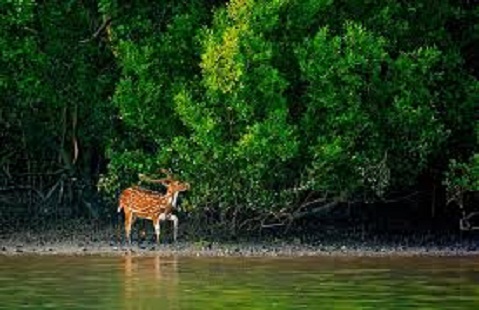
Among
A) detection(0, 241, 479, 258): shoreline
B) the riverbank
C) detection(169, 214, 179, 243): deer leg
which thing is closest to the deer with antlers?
detection(169, 214, 179, 243): deer leg

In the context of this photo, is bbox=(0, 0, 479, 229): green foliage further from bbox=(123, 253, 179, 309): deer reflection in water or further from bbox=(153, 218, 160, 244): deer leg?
bbox=(123, 253, 179, 309): deer reflection in water

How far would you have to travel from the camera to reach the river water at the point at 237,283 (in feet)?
68.6

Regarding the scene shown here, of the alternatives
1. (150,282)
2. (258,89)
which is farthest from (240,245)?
(150,282)

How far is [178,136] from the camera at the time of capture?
111ft

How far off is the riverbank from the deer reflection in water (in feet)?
4.71

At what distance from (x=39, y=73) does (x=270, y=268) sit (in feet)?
30.3

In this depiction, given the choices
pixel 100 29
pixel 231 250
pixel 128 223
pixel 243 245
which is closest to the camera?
pixel 231 250

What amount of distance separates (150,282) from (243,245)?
346 inches

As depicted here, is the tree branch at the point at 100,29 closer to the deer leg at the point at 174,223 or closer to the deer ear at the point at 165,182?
the deer ear at the point at 165,182

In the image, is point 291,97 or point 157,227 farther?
point 157,227

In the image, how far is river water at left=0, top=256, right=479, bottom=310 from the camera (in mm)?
20911

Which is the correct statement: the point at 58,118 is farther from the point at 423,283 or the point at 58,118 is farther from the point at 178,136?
the point at 423,283

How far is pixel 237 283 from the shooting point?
78.9ft

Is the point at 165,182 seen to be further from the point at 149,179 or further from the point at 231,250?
the point at 231,250
